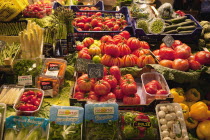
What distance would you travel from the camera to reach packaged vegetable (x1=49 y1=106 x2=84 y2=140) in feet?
6.31

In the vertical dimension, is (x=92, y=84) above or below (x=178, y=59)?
below

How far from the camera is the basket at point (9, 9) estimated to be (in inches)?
139

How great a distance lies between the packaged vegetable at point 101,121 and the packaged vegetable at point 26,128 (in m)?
0.42

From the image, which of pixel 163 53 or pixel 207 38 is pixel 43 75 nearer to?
pixel 163 53

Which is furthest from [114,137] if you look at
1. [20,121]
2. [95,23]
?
[95,23]

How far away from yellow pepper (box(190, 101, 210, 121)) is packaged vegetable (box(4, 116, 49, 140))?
1.71 meters

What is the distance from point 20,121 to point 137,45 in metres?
1.95

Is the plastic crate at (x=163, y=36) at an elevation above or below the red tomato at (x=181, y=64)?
above

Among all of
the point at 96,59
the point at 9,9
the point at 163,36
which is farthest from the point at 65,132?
the point at 9,9

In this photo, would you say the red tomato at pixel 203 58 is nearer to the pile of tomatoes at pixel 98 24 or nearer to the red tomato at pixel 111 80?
the red tomato at pixel 111 80

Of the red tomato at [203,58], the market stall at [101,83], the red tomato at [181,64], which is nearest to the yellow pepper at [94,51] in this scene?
the market stall at [101,83]

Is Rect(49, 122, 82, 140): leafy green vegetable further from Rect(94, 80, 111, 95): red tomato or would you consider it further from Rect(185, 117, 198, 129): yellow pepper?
Rect(185, 117, 198, 129): yellow pepper

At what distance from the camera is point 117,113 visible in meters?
2.03

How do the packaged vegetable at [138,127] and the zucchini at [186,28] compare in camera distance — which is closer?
the packaged vegetable at [138,127]
